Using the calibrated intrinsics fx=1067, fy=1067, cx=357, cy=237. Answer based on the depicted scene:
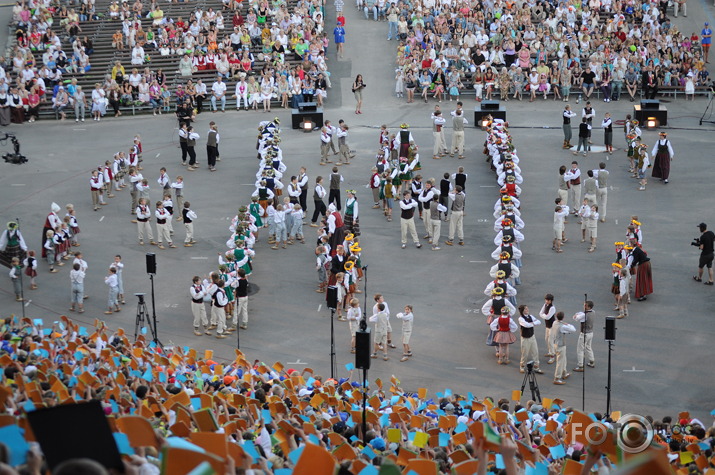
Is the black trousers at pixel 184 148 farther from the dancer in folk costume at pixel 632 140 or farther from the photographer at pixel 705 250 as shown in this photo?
the photographer at pixel 705 250

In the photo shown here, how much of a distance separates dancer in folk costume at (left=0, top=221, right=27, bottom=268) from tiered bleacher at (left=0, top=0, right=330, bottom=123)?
43.7 feet

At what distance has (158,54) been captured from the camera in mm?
40438

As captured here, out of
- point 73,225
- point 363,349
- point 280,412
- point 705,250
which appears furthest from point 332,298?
point 73,225

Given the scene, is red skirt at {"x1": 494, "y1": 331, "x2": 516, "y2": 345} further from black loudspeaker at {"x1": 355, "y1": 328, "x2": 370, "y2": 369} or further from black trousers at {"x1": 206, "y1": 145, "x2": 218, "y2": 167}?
black trousers at {"x1": 206, "y1": 145, "x2": 218, "y2": 167}

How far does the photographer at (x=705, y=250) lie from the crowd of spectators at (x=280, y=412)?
6.11 metres

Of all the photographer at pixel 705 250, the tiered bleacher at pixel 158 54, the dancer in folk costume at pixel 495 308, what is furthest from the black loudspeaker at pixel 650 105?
the dancer in folk costume at pixel 495 308

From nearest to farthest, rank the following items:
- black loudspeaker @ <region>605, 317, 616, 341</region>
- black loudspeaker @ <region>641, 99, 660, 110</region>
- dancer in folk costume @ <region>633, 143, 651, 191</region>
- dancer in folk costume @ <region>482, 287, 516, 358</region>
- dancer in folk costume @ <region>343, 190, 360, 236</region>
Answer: black loudspeaker @ <region>605, 317, 616, 341</region> → dancer in folk costume @ <region>482, 287, 516, 358</region> → dancer in folk costume @ <region>343, 190, 360, 236</region> → dancer in folk costume @ <region>633, 143, 651, 191</region> → black loudspeaker @ <region>641, 99, 660, 110</region>

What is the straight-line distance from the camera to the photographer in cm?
2280

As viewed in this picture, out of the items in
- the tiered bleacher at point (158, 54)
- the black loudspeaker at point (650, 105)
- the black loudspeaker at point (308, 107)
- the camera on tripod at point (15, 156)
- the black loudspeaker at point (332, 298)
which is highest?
the tiered bleacher at point (158, 54)

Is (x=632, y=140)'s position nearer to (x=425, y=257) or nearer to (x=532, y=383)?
(x=425, y=257)

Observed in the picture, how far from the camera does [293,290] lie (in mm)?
23500

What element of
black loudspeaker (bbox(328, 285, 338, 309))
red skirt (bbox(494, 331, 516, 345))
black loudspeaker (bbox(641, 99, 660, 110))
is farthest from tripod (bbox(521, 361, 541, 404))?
black loudspeaker (bbox(641, 99, 660, 110))

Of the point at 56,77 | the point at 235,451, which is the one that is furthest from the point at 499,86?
the point at 235,451

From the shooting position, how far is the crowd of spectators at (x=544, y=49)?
3759cm
